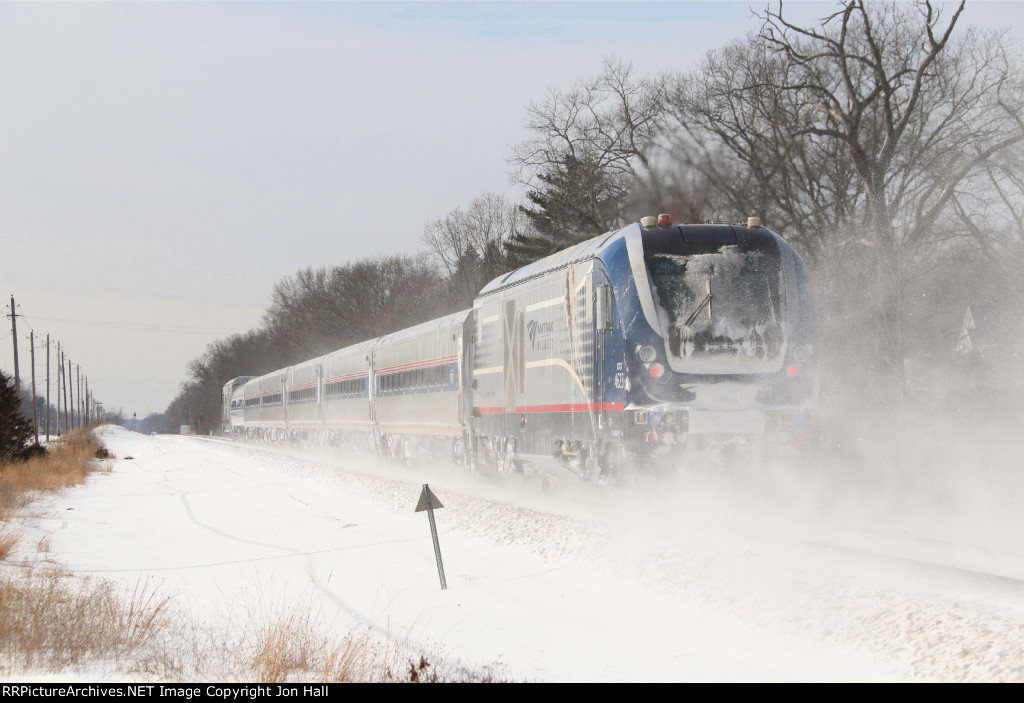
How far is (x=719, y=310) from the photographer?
11.4 meters

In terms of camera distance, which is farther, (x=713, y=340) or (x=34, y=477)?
(x=34, y=477)

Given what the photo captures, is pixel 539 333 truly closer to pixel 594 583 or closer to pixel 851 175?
pixel 594 583

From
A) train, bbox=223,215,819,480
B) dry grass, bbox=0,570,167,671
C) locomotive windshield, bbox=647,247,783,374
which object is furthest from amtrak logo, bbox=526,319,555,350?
dry grass, bbox=0,570,167,671

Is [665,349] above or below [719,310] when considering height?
below

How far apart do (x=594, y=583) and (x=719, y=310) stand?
3.72m

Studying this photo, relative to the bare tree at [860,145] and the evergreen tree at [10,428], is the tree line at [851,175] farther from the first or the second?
the evergreen tree at [10,428]

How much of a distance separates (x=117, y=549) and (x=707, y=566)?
8.99m

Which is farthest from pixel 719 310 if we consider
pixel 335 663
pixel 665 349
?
pixel 335 663

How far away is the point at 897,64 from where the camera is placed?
94.3ft

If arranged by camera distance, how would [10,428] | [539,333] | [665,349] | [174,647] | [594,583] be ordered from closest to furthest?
[174,647] < [594,583] < [665,349] < [539,333] < [10,428]

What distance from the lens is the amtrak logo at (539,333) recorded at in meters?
14.0

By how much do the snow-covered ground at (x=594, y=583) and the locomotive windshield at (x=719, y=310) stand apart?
154 centimetres

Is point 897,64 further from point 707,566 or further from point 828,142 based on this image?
point 707,566
